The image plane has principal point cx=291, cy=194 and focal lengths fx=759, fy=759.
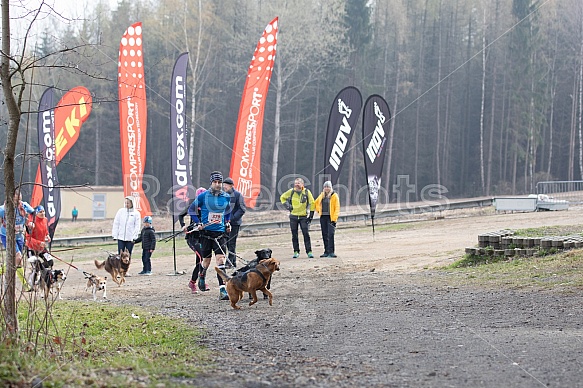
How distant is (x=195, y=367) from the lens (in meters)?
6.72

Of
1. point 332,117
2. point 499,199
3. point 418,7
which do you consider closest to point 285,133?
point 418,7

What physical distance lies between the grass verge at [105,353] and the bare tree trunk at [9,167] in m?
0.19

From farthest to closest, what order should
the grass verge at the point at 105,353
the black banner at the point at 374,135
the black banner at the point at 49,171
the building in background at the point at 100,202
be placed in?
1. the building in background at the point at 100,202
2. the black banner at the point at 49,171
3. the black banner at the point at 374,135
4. the grass verge at the point at 105,353

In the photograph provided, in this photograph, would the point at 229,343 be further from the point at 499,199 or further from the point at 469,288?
the point at 499,199

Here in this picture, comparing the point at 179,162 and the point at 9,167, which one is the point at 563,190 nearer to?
the point at 179,162

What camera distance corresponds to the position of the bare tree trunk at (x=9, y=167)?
6691mm

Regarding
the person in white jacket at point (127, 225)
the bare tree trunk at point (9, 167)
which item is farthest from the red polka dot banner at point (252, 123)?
the bare tree trunk at point (9, 167)

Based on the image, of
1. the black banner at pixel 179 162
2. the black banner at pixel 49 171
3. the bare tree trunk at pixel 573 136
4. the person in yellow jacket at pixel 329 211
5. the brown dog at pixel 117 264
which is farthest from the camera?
the bare tree trunk at pixel 573 136

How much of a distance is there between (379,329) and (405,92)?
175ft

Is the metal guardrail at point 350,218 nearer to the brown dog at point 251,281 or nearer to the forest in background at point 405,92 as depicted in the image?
the brown dog at point 251,281

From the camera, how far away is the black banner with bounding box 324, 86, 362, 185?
70.5 feet

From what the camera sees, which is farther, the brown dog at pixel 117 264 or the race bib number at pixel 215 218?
the brown dog at pixel 117 264

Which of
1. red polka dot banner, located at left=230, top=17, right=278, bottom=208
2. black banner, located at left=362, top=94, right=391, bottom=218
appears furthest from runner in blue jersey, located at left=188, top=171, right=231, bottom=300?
red polka dot banner, located at left=230, top=17, right=278, bottom=208

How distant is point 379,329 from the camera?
8.98 metres
